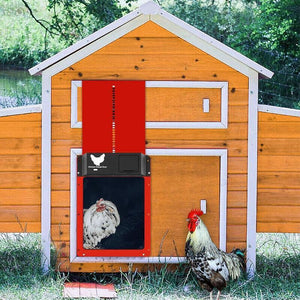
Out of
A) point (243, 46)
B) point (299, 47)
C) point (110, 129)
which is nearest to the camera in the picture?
point (110, 129)

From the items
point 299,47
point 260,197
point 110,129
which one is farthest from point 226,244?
point 299,47

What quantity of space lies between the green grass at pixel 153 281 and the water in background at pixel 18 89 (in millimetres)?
6462

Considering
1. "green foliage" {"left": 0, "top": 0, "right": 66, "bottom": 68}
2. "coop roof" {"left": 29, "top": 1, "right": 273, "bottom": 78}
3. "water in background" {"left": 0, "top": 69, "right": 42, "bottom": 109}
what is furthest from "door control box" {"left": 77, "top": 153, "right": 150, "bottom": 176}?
"green foliage" {"left": 0, "top": 0, "right": 66, "bottom": 68}

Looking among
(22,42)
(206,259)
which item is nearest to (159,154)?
(206,259)

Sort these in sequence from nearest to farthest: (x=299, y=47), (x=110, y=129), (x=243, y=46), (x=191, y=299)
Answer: (x=191, y=299)
(x=110, y=129)
(x=299, y=47)
(x=243, y=46)

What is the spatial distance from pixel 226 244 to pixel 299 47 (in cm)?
759

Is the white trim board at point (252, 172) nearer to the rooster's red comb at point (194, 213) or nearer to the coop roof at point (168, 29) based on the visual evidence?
the coop roof at point (168, 29)

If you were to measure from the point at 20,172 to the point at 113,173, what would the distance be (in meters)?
0.84

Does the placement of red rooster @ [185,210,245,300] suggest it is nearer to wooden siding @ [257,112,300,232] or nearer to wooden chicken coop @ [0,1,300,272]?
wooden chicken coop @ [0,1,300,272]

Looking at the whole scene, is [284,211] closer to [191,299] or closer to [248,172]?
[248,172]

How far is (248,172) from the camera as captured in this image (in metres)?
5.96

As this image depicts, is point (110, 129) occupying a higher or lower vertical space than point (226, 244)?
higher

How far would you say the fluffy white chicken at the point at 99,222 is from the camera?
5902 mm

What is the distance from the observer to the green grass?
5496 millimetres
